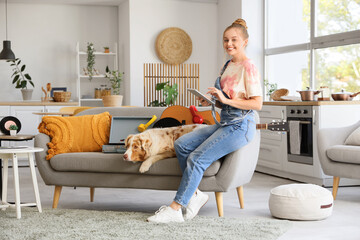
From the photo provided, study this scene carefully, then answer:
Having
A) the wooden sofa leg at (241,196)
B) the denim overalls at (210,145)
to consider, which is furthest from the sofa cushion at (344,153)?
the denim overalls at (210,145)

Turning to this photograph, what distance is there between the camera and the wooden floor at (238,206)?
11.1 feet

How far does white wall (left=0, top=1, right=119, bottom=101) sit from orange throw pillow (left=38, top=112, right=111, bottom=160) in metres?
4.40

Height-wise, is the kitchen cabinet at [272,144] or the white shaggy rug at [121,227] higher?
the kitchen cabinet at [272,144]

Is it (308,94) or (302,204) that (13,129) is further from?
(308,94)

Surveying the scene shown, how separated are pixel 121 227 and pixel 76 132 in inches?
40.9

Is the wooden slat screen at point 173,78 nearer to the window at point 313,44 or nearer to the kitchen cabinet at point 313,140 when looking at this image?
the window at point 313,44

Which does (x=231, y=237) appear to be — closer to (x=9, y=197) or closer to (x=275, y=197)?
(x=275, y=197)

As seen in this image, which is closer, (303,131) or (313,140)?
(313,140)

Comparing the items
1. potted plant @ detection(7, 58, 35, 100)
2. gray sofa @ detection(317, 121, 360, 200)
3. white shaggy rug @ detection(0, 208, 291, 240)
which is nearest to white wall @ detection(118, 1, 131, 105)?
potted plant @ detection(7, 58, 35, 100)

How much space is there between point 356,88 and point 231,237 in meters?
3.36

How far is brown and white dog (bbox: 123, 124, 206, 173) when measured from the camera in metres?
3.65

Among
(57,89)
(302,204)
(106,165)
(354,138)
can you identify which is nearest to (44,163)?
(106,165)

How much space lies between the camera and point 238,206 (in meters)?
4.23

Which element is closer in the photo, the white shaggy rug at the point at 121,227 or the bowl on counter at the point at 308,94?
the white shaggy rug at the point at 121,227
